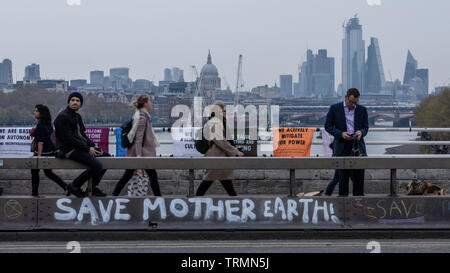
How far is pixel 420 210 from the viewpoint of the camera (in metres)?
7.20

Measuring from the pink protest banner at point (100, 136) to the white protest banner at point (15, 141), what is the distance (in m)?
1.32

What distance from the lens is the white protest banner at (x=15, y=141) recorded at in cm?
1399

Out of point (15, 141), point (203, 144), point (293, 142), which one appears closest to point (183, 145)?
point (293, 142)

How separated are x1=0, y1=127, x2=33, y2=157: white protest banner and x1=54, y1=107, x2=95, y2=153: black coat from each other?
6899mm

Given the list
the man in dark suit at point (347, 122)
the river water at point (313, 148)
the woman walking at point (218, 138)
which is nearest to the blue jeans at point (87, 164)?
the woman walking at point (218, 138)

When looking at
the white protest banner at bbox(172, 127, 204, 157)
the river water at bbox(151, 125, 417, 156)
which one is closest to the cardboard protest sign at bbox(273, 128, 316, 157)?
the river water at bbox(151, 125, 417, 156)

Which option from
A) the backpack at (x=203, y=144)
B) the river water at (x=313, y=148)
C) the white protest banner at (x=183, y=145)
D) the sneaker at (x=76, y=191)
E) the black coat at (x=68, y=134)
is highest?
the black coat at (x=68, y=134)

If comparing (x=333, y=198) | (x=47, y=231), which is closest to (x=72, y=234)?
(x=47, y=231)

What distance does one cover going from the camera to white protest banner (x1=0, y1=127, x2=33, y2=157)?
551 inches

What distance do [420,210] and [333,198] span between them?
0.99 meters

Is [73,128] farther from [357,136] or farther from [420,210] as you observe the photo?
[420,210]

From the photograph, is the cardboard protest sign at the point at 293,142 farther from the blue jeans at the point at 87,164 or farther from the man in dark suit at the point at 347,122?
the blue jeans at the point at 87,164

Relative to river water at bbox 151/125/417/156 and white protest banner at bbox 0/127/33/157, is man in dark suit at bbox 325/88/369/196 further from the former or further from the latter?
white protest banner at bbox 0/127/33/157

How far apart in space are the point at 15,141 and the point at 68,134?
23.9ft
